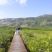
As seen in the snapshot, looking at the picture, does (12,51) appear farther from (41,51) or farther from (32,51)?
(41,51)

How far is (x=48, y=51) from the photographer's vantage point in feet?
51.8

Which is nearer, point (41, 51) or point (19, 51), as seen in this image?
point (41, 51)

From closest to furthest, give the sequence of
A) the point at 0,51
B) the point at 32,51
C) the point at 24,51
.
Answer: the point at 0,51 < the point at 32,51 < the point at 24,51

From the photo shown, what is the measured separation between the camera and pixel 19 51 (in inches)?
808

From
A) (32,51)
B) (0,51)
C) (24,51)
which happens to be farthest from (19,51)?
(0,51)

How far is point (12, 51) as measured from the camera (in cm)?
2039

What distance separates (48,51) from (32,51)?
186 cm

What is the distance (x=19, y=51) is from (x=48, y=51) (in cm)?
530

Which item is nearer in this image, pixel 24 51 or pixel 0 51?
pixel 0 51

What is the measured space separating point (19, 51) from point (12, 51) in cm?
69

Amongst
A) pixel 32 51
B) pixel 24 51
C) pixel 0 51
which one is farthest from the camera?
pixel 24 51

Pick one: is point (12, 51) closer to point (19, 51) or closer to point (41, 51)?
point (19, 51)

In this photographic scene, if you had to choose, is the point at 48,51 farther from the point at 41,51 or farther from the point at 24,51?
the point at 24,51

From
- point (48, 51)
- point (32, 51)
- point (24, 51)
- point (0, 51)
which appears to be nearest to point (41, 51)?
point (48, 51)
